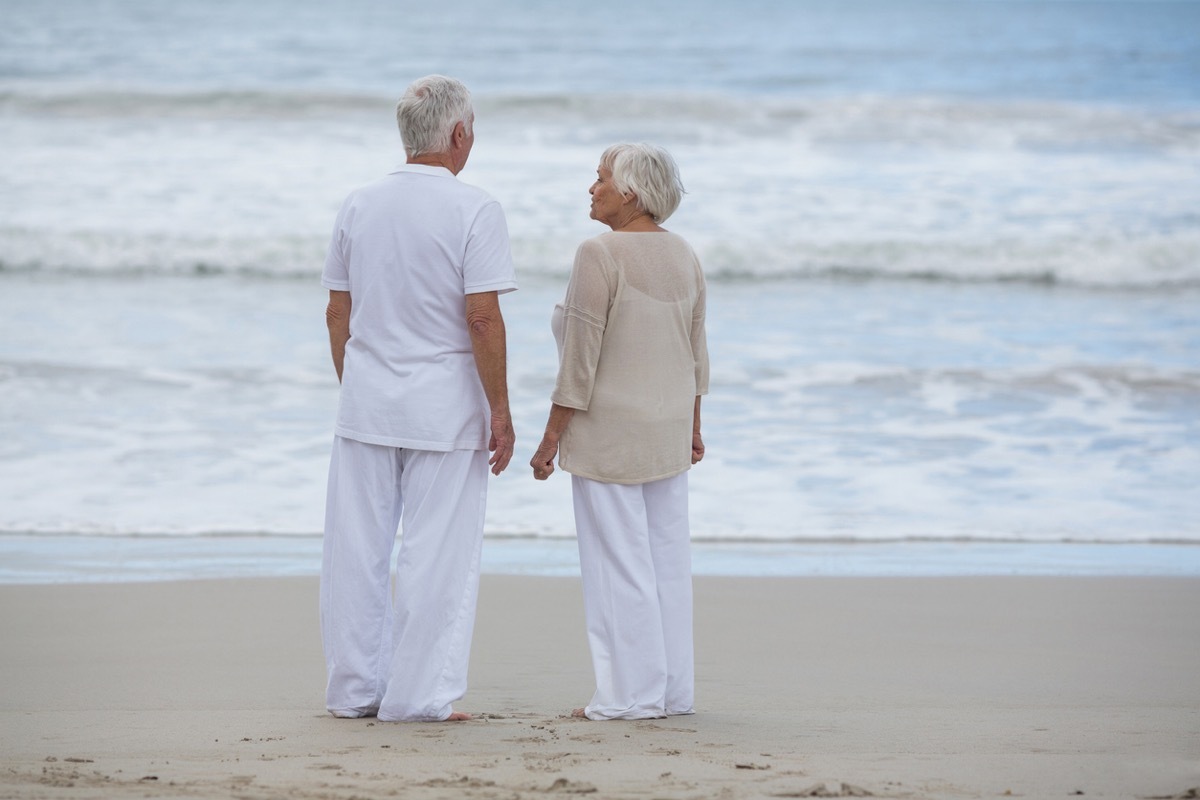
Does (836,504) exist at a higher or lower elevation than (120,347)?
lower

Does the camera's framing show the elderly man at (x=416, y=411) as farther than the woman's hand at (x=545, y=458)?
No

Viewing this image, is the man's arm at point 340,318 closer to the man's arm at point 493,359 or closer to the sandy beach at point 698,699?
the man's arm at point 493,359

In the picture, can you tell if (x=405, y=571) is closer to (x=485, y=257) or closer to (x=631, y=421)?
(x=631, y=421)

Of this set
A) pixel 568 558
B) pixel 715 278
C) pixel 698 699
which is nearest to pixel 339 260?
pixel 698 699

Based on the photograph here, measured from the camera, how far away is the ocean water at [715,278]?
A: 5.93 meters

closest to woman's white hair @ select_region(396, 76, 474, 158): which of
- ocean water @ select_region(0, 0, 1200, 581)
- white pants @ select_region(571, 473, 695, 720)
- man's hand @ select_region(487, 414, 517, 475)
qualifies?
man's hand @ select_region(487, 414, 517, 475)

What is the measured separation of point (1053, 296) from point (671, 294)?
11.0m

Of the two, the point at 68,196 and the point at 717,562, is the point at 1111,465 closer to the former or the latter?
the point at 717,562

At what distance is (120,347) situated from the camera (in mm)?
9547

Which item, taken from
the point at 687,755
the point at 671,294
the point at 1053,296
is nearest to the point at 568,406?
the point at 671,294

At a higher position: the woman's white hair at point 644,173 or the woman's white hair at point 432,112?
the woman's white hair at point 432,112

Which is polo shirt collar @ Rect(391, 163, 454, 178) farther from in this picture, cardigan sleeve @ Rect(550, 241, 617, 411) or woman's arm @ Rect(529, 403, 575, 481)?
woman's arm @ Rect(529, 403, 575, 481)

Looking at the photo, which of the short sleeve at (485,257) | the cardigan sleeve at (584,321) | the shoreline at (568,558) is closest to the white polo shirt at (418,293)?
the short sleeve at (485,257)

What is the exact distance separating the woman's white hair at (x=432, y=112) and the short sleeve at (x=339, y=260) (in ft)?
0.76
